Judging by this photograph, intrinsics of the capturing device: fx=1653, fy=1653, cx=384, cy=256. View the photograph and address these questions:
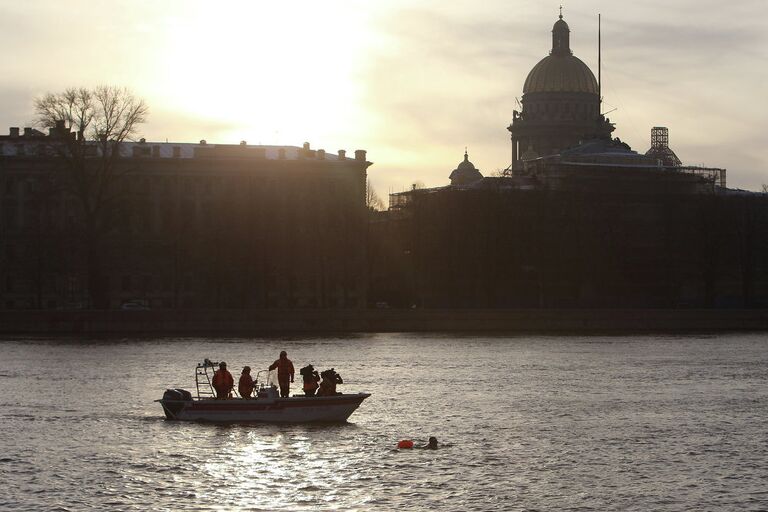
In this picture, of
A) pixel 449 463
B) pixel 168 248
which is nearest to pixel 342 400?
pixel 449 463

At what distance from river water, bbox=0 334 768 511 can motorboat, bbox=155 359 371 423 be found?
0.44 metres

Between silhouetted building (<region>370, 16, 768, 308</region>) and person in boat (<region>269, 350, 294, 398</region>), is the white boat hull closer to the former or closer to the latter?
person in boat (<region>269, 350, 294, 398</region>)

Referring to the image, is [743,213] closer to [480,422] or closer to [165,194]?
[165,194]

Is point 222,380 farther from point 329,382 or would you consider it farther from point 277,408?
point 329,382

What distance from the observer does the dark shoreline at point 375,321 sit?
284 ft

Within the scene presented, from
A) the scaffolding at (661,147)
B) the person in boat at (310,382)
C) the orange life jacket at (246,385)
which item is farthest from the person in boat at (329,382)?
the scaffolding at (661,147)

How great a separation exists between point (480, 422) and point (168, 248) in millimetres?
75064

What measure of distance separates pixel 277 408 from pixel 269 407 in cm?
23

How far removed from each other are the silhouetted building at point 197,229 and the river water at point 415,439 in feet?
99.1

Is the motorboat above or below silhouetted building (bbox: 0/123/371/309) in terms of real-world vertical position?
below

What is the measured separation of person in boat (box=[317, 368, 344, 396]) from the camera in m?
45.2

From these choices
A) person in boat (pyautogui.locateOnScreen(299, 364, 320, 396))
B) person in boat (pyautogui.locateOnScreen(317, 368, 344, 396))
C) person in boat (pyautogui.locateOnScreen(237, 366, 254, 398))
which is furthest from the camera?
person in boat (pyautogui.locateOnScreen(237, 366, 254, 398))

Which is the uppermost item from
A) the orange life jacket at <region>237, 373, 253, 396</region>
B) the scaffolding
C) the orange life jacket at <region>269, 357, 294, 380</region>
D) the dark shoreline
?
the scaffolding

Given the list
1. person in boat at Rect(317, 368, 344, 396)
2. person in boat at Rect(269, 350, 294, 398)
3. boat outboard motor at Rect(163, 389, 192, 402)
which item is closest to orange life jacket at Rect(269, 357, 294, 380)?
person in boat at Rect(269, 350, 294, 398)
